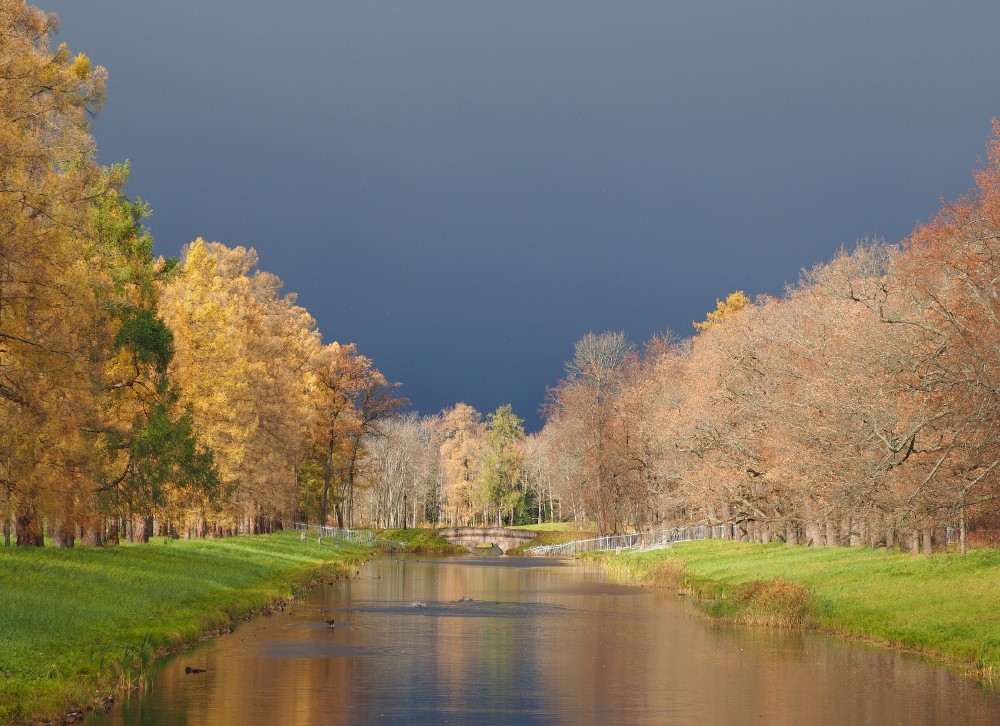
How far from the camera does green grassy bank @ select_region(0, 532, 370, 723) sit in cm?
1838

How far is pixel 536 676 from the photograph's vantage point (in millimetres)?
24609

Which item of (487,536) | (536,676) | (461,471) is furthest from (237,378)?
(461,471)

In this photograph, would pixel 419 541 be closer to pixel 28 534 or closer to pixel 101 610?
pixel 28 534

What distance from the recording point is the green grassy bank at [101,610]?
18.4 meters

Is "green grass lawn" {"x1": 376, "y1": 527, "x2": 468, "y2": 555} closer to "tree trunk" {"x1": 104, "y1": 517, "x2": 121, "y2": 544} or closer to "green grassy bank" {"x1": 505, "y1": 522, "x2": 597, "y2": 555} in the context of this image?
"green grassy bank" {"x1": 505, "y1": 522, "x2": 597, "y2": 555}

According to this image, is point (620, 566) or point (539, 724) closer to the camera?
point (539, 724)

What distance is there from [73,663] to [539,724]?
8.16 metres

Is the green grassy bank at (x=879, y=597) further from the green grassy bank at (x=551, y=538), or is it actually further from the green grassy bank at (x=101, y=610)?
the green grassy bank at (x=551, y=538)

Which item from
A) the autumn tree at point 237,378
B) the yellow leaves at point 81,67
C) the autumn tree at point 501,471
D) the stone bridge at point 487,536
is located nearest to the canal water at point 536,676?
the autumn tree at point 237,378

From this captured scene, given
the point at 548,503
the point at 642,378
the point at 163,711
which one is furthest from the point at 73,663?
the point at 548,503

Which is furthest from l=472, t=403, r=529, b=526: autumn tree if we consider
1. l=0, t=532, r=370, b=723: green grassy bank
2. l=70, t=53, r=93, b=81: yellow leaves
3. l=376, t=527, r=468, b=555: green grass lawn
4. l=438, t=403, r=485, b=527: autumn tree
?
l=70, t=53, r=93, b=81: yellow leaves

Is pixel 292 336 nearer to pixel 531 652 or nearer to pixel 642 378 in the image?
pixel 642 378

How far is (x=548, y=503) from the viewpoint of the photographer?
6452 inches

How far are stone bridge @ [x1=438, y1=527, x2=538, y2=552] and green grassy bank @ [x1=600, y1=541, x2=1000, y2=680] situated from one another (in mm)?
65319
